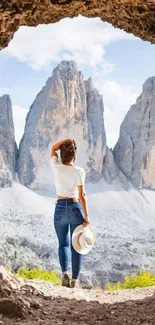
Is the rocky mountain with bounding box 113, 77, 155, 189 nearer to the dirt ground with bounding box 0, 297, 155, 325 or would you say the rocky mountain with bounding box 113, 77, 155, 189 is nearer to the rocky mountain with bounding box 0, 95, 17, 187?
the rocky mountain with bounding box 0, 95, 17, 187

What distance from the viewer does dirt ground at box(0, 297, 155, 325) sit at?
15.9 feet

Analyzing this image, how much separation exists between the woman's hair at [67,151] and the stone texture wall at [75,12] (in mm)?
1786

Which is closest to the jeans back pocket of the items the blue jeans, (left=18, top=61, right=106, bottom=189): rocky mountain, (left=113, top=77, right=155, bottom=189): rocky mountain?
the blue jeans

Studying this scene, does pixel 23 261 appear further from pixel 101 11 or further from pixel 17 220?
pixel 101 11

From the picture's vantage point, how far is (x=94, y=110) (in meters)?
77.9

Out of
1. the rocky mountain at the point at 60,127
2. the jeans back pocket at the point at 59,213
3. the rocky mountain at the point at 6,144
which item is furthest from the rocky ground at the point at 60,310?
the rocky mountain at the point at 60,127

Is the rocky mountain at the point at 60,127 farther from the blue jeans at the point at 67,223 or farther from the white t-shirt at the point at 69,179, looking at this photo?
the white t-shirt at the point at 69,179

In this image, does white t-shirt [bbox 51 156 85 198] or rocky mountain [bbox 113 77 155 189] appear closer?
white t-shirt [bbox 51 156 85 198]

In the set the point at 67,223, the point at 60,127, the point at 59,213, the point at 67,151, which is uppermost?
the point at 60,127

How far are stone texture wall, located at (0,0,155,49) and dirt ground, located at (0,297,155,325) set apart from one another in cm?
338

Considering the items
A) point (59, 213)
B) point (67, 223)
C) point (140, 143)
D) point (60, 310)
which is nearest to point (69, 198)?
point (59, 213)

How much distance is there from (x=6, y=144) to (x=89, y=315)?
65233mm

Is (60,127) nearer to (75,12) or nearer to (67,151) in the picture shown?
(67,151)

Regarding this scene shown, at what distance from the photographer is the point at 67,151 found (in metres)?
8.19
